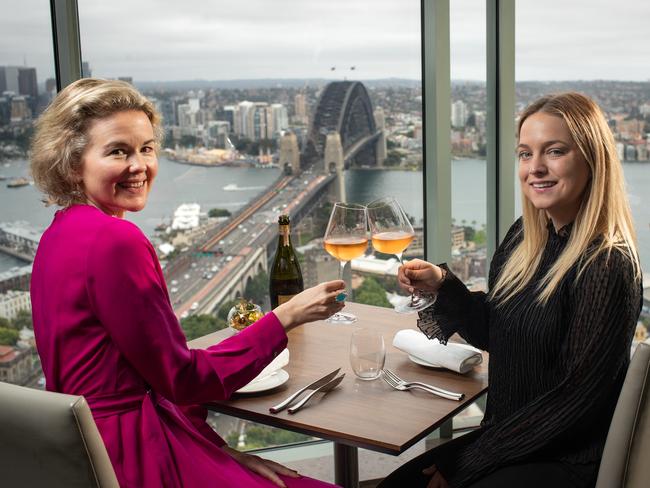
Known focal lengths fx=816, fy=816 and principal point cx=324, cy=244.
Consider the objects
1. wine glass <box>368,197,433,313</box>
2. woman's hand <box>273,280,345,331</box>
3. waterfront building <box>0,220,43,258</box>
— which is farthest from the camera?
waterfront building <box>0,220,43,258</box>

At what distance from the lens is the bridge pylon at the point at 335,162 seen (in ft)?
9.46

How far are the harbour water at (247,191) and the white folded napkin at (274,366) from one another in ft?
3.27

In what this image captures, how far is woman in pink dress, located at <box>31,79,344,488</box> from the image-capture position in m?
1.41

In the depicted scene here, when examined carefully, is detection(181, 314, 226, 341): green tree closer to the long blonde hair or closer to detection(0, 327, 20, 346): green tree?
detection(0, 327, 20, 346): green tree

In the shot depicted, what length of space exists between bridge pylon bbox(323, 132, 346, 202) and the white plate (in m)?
1.20

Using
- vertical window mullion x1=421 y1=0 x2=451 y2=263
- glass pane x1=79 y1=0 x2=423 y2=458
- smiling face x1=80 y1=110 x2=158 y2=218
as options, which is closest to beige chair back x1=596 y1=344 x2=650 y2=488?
smiling face x1=80 y1=110 x2=158 y2=218

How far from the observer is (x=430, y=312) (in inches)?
76.6

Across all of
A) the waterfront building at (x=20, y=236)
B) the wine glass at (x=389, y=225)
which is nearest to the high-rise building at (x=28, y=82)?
the waterfront building at (x=20, y=236)

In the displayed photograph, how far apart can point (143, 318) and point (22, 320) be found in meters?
1.35

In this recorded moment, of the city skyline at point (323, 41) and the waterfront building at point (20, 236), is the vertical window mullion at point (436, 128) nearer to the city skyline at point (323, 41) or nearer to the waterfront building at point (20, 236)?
the city skyline at point (323, 41)

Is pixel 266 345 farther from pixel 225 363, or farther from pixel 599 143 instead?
pixel 599 143

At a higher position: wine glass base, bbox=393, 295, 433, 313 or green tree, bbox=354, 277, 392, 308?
wine glass base, bbox=393, 295, 433, 313

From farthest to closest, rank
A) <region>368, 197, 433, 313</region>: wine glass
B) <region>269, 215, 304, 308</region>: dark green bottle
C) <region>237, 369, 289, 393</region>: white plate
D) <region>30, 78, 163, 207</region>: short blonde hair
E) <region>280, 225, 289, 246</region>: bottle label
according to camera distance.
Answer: <region>269, 215, 304, 308</region>: dark green bottle → <region>280, 225, 289, 246</region>: bottle label → <region>368, 197, 433, 313</region>: wine glass → <region>237, 369, 289, 393</region>: white plate → <region>30, 78, 163, 207</region>: short blonde hair

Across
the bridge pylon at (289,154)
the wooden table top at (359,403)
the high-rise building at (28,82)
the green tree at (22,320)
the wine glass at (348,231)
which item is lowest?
the green tree at (22,320)
